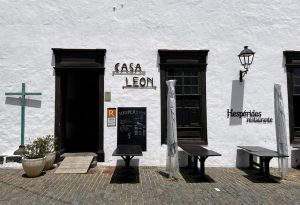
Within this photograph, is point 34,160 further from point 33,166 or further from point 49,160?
point 49,160

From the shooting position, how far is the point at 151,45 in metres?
8.19

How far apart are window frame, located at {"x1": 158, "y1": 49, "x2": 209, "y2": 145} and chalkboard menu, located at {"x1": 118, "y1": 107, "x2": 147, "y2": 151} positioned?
0.63 meters

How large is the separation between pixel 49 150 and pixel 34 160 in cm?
98

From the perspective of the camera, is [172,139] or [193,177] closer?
[172,139]

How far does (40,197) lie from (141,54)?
490cm

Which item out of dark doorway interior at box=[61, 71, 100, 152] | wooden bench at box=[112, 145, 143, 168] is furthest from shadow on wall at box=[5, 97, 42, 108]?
wooden bench at box=[112, 145, 143, 168]

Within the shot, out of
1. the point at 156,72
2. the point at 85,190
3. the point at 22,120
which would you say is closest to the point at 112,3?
the point at 156,72

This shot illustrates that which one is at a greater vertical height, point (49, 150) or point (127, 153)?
point (127, 153)

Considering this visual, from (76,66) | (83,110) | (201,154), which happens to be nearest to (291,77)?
(201,154)

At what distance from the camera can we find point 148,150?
8031 millimetres

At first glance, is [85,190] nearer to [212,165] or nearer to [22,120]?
[22,120]

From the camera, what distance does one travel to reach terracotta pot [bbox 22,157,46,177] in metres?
6.55

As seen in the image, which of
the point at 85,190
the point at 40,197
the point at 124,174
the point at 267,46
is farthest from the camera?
the point at 267,46

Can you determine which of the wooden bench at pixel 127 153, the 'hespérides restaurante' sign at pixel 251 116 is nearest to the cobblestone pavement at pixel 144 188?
the wooden bench at pixel 127 153
